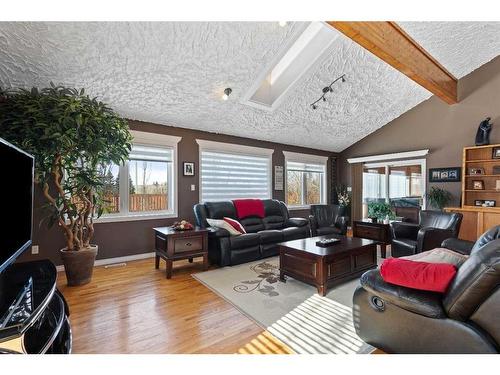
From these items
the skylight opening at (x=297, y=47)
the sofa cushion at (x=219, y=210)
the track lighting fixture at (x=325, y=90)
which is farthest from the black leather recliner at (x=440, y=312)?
the track lighting fixture at (x=325, y=90)

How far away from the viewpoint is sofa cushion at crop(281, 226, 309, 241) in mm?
4218

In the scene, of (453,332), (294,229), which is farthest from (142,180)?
(453,332)

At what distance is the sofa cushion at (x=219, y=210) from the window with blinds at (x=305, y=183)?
Result: 7.55ft

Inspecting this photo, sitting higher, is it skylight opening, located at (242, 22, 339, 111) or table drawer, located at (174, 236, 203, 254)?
skylight opening, located at (242, 22, 339, 111)

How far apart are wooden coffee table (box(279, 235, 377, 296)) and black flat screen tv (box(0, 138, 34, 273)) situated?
2443 millimetres

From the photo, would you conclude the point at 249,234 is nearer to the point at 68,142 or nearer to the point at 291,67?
the point at 68,142

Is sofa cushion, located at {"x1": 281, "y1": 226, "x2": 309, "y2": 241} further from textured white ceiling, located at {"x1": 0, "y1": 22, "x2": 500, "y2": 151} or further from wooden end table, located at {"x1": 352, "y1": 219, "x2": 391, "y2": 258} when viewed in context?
textured white ceiling, located at {"x1": 0, "y1": 22, "x2": 500, "y2": 151}

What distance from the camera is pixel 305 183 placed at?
6742mm

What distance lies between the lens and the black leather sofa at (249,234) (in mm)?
3654

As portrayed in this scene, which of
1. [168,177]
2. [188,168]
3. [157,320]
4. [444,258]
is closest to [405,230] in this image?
[444,258]

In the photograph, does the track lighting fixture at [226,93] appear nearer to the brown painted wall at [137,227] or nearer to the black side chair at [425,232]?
the brown painted wall at [137,227]

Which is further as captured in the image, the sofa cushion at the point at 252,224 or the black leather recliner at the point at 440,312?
the sofa cushion at the point at 252,224

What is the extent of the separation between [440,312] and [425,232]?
230cm

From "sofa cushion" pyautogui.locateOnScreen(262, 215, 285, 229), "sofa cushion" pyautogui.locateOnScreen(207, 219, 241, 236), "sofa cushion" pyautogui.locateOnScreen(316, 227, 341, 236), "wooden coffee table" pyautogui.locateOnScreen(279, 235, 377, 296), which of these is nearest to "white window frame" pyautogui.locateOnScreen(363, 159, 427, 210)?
"sofa cushion" pyautogui.locateOnScreen(316, 227, 341, 236)
